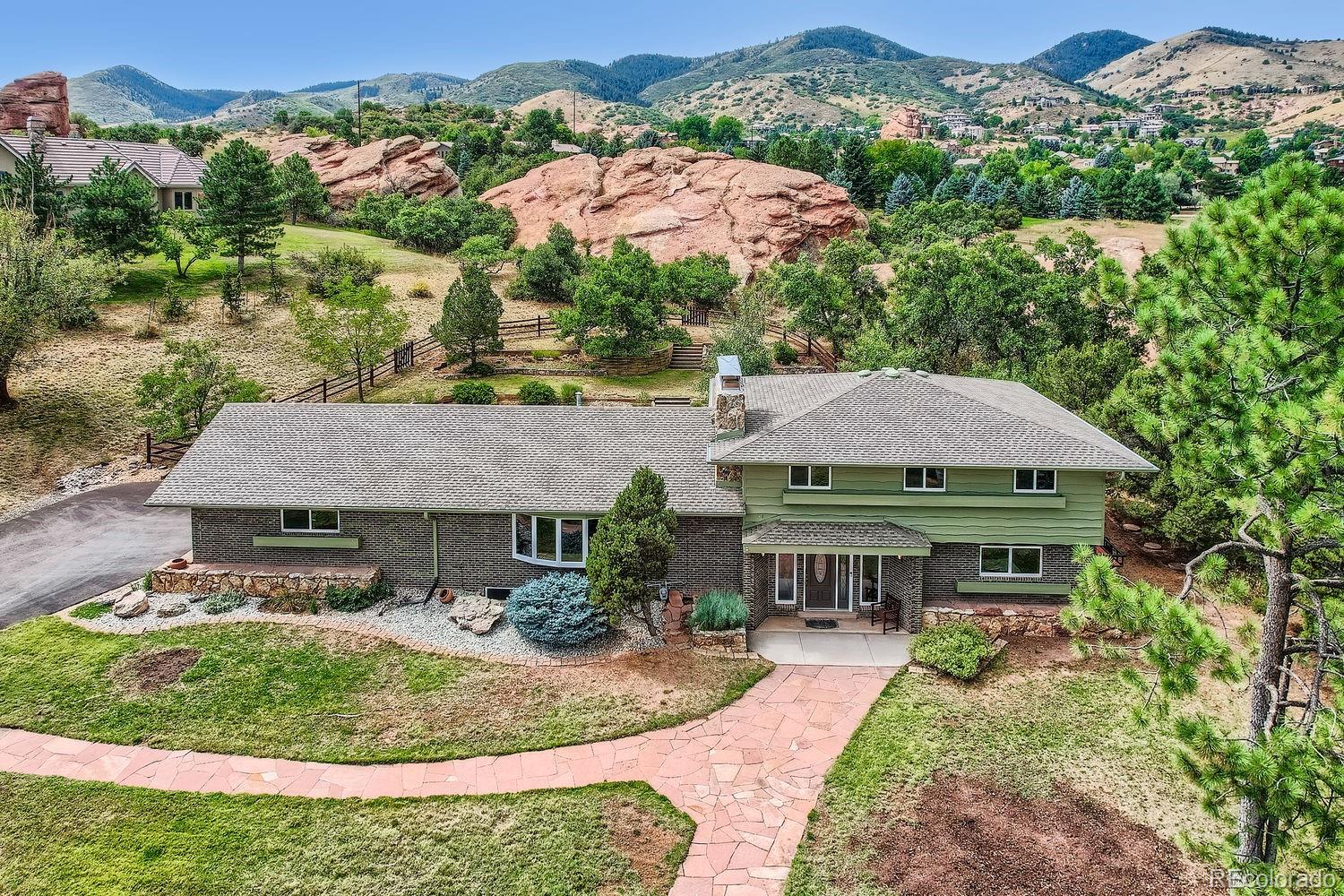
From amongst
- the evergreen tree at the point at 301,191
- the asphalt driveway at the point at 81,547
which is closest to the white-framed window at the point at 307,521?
the asphalt driveway at the point at 81,547

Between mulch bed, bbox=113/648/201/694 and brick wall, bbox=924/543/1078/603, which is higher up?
brick wall, bbox=924/543/1078/603

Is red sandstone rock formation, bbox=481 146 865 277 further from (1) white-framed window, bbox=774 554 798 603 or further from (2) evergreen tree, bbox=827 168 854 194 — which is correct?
(1) white-framed window, bbox=774 554 798 603

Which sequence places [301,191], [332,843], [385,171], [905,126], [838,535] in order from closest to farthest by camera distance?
1. [332,843]
2. [838,535]
3. [301,191]
4. [385,171]
5. [905,126]

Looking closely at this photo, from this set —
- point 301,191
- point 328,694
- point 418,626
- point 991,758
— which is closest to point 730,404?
point 418,626

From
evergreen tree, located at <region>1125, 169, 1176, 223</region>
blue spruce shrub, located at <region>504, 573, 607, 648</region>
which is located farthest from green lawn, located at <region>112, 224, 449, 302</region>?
evergreen tree, located at <region>1125, 169, 1176, 223</region>

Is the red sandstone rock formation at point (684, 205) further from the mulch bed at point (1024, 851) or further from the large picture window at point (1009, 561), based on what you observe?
the mulch bed at point (1024, 851)

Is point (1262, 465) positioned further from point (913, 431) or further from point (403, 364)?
point (403, 364)

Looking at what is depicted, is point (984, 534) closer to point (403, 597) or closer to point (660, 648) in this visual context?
point (660, 648)
